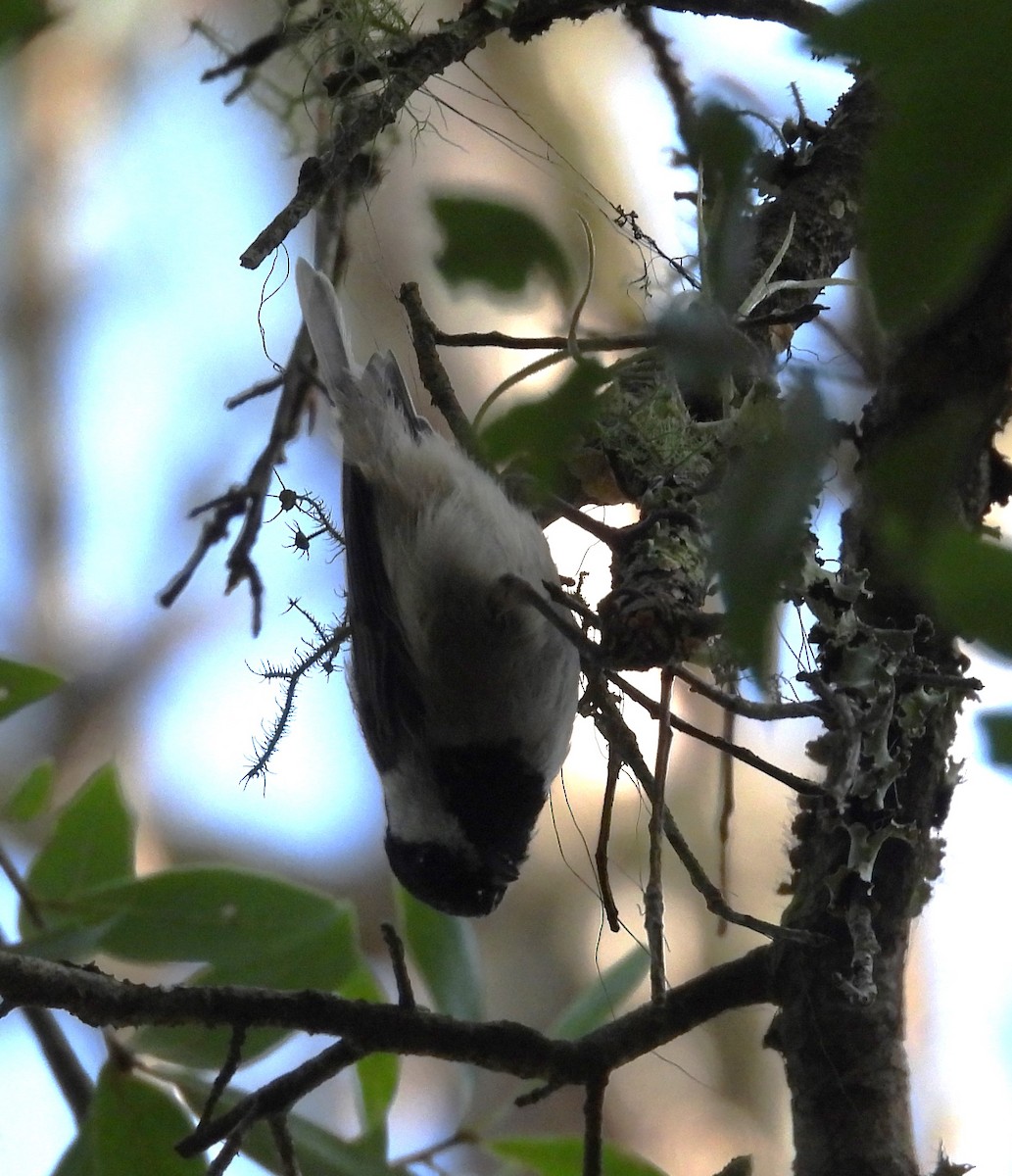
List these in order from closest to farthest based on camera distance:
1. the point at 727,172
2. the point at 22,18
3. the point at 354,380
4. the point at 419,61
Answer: the point at 727,172 < the point at 22,18 < the point at 419,61 < the point at 354,380

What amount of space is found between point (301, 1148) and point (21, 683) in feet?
1.42

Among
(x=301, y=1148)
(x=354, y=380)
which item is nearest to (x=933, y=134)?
(x=301, y=1148)

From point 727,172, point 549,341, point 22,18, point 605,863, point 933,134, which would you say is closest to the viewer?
point 933,134


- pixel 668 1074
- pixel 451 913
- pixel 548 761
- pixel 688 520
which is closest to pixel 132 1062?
pixel 451 913

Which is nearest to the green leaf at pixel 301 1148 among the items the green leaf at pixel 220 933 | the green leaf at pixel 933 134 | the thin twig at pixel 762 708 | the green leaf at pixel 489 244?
the green leaf at pixel 220 933

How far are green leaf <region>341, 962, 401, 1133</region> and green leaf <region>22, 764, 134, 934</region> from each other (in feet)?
0.75

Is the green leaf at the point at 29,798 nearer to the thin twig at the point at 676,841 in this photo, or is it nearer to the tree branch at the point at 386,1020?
the tree branch at the point at 386,1020

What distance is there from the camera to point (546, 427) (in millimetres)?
297

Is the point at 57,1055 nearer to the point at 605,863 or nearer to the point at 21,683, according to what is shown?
the point at 21,683

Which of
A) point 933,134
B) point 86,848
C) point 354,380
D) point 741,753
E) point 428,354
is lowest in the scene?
point 933,134

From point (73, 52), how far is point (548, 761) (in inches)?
71.0

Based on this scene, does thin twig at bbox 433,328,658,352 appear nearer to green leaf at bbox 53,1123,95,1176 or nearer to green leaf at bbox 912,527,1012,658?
green leaf at bbox 912,527,1012,658

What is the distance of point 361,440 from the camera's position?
1.32m

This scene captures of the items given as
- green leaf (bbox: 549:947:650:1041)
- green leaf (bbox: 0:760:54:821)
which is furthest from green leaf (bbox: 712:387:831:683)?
green leaf (bbox: 0:760:54:821)
